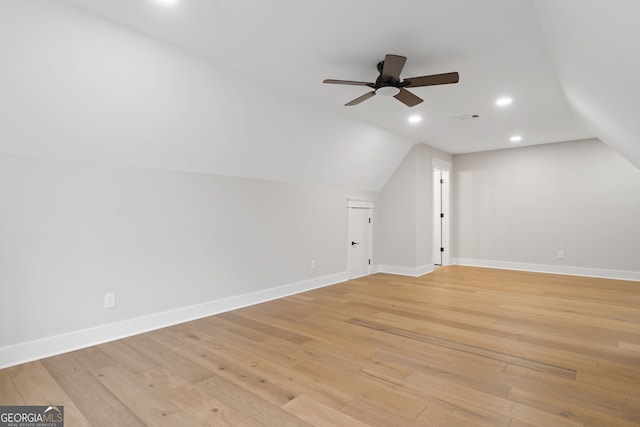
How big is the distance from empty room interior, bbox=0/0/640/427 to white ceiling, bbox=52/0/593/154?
19 millimetres

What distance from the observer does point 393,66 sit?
8.74 ft

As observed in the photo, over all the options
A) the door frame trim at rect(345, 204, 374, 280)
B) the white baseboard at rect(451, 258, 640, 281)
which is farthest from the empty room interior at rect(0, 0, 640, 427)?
the white baseboard at rect(451, 258, 640, 281)

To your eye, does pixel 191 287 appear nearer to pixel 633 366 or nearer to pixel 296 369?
pixel 296 369

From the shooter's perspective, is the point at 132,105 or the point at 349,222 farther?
the point at 349,222

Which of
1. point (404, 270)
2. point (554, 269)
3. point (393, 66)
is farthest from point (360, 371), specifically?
point (554, 269)

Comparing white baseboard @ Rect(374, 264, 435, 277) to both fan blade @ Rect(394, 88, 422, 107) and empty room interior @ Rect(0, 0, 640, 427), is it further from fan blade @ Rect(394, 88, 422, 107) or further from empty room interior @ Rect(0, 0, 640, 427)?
fan blade @ Rect(394, 88, 422, 107)

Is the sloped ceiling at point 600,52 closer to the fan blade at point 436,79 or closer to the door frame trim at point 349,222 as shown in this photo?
the fan blade at point 436,79

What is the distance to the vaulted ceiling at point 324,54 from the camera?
213cm

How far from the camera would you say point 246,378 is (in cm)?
233

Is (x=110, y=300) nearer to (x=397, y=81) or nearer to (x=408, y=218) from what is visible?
(x=397, y=81)

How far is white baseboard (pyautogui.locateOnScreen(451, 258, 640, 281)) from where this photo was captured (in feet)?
19.2

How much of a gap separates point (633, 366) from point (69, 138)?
4940 millimetres

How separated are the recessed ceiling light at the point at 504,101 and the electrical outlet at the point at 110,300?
188 inches
